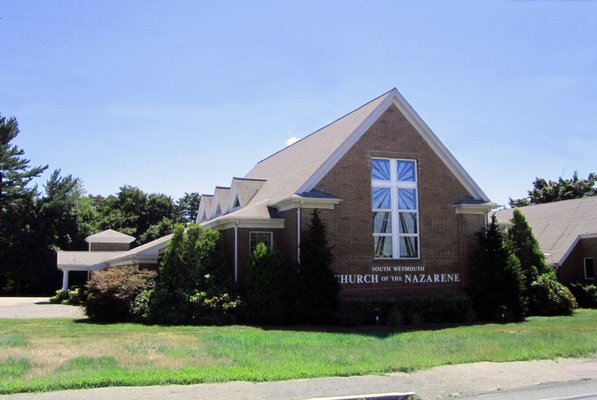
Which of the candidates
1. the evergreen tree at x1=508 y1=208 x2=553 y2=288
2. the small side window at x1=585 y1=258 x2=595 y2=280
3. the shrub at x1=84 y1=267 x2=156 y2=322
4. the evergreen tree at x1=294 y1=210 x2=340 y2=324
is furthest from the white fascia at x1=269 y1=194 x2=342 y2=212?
the small side window at x1=585 y1=258 x2=595 y2=280

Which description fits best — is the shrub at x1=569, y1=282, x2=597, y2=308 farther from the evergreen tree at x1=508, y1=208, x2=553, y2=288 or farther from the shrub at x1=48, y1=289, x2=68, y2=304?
the shrub at x1=48, y1=289, x2=68, y2=304

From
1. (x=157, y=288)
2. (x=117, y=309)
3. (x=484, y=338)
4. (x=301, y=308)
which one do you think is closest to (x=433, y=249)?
(x=301, y=308)

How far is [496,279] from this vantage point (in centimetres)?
2420

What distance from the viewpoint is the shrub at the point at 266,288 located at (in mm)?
21484

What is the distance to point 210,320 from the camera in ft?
70.1

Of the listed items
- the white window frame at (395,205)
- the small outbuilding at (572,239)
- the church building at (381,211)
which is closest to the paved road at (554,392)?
the church building at (381,211)

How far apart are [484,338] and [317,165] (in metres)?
10.7

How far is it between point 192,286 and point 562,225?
26835 millimetres

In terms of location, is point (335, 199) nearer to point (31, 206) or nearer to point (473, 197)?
point (473, 197)

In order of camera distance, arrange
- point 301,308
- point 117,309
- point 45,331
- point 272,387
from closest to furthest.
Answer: point 272,387, point 45,331, point 301,308, point 117,309

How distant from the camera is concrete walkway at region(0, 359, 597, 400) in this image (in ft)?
30.7

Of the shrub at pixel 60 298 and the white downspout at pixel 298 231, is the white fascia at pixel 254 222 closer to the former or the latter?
the white downspout at pixel 298 231

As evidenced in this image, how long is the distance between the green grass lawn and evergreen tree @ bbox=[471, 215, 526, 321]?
141 inches

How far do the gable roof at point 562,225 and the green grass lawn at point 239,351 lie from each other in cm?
1699
